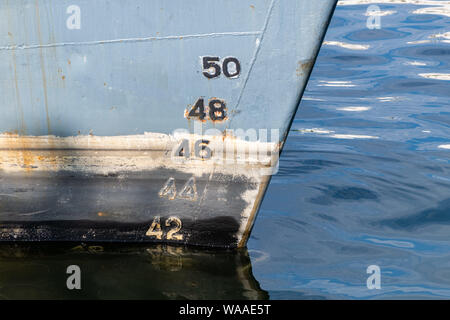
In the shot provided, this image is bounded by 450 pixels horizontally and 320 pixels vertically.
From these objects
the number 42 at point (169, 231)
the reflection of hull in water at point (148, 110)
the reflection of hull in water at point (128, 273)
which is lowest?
the reflection of hull in water at point (128, 273)

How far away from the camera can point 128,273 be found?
11.4ft

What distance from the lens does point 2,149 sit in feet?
10.9

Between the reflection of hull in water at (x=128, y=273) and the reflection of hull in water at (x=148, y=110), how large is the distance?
117mm

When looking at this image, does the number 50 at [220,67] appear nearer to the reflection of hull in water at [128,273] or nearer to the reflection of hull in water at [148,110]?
the reflection of hull in water at [148,110]

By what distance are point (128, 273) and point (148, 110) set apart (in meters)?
1.09

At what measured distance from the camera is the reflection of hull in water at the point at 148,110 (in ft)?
9.90

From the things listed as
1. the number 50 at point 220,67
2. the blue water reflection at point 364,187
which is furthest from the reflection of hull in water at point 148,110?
the blue water reflection at point 364,187

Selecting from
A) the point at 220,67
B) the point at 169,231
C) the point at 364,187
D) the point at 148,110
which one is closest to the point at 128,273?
the point at 169,231

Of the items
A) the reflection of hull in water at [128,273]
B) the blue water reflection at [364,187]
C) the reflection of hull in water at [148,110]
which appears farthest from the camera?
the blue water reflection at [364,187]

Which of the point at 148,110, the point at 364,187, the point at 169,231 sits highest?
the point at 148,110

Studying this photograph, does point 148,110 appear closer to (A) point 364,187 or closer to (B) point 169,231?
(B) point 169,231

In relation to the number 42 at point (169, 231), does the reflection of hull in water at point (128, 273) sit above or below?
below

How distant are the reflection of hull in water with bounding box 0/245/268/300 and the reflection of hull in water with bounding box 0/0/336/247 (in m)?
0.12
